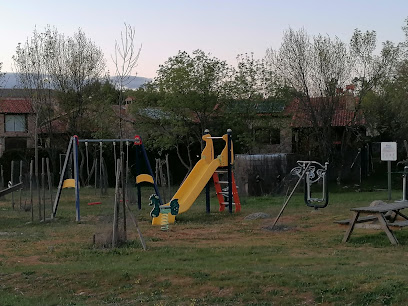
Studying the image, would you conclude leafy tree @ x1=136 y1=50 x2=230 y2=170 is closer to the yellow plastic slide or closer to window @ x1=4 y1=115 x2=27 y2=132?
the yellow plastic slide

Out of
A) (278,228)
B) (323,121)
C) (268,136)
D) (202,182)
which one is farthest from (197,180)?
(268,136)

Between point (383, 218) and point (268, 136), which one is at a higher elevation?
point (268, 136)

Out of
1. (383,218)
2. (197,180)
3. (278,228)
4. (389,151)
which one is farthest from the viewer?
(389,151)

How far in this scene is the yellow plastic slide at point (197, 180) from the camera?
53.7ft

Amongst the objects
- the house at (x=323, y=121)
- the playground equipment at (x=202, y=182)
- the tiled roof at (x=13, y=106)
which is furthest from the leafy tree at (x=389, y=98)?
the tiled roof at (x=13, y=106)

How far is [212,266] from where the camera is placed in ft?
28.6

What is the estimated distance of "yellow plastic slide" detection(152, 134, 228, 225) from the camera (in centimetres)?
1638

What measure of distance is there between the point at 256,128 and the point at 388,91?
785cm

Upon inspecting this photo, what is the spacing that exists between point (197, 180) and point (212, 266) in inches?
335

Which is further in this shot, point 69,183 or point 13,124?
point 13,124

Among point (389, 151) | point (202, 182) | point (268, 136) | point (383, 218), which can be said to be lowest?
point (383, 218)

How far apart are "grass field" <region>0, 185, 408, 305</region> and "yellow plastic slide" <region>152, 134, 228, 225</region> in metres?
1.80

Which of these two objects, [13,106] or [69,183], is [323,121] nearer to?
[69,183]

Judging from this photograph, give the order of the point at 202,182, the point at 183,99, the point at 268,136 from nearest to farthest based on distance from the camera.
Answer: the point at 202,182 < the point at 183,99 < the point at 268,136
